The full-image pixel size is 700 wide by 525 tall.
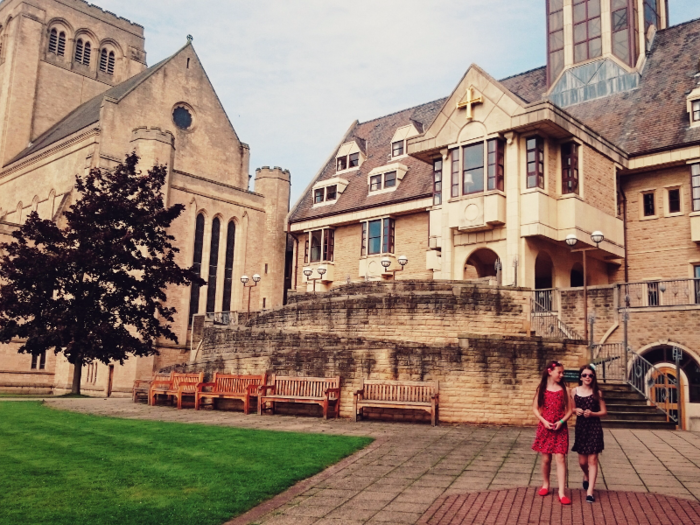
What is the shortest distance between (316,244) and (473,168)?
15.4 meters

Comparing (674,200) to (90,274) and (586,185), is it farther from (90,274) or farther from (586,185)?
(90,274)

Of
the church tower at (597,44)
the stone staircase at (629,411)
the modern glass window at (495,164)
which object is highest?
the church tower at (597,44)

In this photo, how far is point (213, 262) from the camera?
145 ft

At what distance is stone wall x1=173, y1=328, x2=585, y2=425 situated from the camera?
661 inches

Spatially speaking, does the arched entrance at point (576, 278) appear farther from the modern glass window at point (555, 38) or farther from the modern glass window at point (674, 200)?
the modern glass window at point (555, 38)

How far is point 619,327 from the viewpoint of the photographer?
23.9m

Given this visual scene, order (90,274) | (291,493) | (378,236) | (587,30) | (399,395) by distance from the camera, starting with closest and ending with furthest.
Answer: (291,493)
(399,395)
(90,274)
(587,30)
(378,236)

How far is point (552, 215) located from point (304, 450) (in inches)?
755

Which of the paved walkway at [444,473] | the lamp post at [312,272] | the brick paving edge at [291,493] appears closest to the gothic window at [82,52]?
the lamp post at [312,272]

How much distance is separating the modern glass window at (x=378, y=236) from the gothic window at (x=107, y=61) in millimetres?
32338

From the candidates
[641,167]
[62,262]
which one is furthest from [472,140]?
[62,262]

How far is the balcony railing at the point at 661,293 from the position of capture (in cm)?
2302

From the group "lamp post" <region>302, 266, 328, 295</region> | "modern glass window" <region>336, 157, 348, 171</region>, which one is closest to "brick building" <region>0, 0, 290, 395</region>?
"modern glass window" <region>336, 157, 348, 171</region>

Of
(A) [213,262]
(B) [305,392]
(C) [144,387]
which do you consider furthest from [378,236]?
(B) [305,392]
